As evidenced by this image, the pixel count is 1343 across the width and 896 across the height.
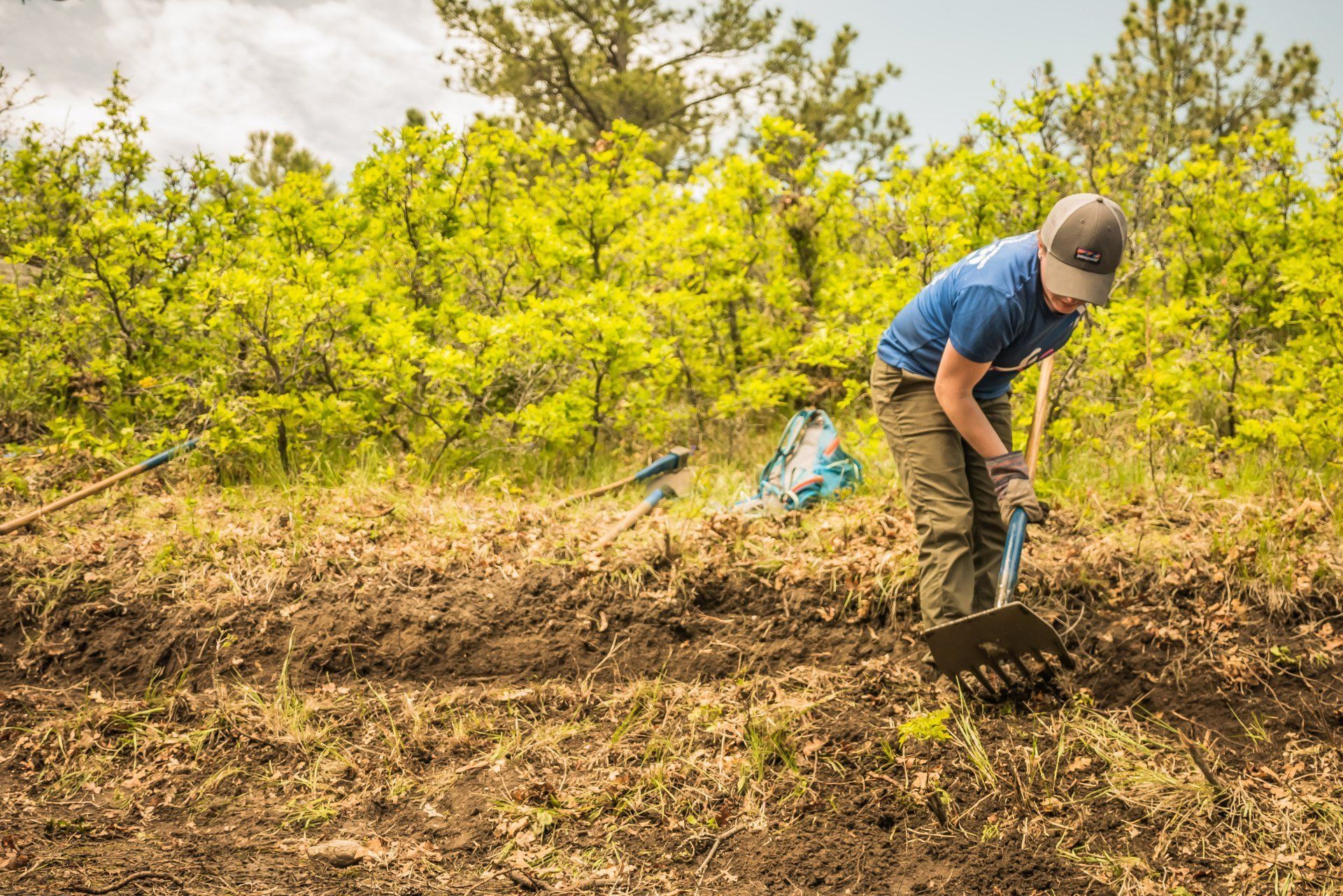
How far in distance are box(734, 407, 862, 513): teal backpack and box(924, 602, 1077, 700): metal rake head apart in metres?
1.63

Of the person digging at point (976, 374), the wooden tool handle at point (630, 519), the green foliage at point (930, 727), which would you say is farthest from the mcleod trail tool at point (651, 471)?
the green foliage at point (930, 727)

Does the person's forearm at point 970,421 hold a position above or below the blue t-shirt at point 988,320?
below

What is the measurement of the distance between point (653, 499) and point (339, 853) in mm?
2628

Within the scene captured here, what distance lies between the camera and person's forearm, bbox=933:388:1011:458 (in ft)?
10.5

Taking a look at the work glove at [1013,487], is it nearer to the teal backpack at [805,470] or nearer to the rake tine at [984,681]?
the rake tine at [984,681]

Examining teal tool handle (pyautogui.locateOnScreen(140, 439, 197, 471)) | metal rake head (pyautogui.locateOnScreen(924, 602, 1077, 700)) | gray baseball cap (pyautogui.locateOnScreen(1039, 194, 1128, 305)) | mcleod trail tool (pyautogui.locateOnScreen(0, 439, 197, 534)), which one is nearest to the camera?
gray baseball cap (pyautogui.locateOnScreen(1039, 194, 1128, 305))

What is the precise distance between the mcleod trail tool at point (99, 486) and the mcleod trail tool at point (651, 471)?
7.46 ft

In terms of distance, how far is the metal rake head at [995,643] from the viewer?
124 inches

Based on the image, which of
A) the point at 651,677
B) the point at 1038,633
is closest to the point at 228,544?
the point at 651,677

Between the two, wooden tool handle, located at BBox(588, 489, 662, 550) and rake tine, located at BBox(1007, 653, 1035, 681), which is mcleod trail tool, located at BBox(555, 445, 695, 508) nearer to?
wooden tool handle, located at BBox(588, 489, 662, 550)

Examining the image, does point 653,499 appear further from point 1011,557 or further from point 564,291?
point 1011,557

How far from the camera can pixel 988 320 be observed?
9.84ft

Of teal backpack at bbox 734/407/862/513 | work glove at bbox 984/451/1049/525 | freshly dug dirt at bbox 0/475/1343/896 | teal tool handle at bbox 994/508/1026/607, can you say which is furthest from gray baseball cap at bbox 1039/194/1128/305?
teal backpack at bbox 734/407/862/513

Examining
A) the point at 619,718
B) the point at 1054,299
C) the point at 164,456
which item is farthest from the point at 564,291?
the point at 1054,299
